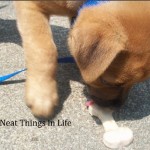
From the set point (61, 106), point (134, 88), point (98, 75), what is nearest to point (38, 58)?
point (61, 106)

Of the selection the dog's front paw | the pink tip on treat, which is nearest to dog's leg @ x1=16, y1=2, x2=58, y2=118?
the dog's front paw

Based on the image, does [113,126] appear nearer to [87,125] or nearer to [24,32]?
[87,125]

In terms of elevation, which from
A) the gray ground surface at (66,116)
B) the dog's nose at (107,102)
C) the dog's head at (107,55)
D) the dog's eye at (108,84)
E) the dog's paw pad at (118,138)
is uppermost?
the dog's head at (107,55)

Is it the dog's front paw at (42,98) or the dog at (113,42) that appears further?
the dog's front paw at (42,98)

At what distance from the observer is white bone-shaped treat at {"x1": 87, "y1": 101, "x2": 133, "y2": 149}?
91.4 inches

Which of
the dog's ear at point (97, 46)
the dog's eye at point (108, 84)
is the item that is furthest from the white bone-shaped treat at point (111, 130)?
the dog's ear at point (97, 46)

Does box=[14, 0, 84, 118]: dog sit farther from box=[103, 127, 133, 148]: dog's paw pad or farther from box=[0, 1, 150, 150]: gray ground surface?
box=[103, 127, 133, 148]: dog's paw pad

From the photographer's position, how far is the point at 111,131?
2.37 meters

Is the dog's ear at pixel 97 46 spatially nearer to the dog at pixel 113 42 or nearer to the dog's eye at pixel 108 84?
the dog at pixel 113 42

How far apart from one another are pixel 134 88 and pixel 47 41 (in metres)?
0.73

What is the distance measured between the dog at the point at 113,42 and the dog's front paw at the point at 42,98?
0.33m

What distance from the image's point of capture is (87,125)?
2.47 meters

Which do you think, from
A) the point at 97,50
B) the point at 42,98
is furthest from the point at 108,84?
the point at 42,98

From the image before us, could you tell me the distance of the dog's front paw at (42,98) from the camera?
2.46 metres
